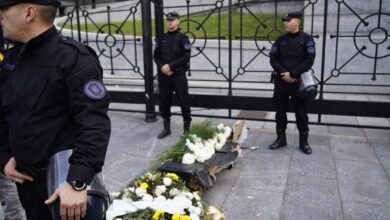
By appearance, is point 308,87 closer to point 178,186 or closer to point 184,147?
point 184,147

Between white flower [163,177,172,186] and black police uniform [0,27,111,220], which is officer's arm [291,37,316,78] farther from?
black police uniform [0,27,111,220]

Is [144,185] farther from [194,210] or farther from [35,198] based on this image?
[35,198]

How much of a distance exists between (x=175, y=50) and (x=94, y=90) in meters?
3.74

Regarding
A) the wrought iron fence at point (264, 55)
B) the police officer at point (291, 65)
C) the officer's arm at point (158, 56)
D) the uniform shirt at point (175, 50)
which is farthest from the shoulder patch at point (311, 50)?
the officer's arm at point (158, 56)

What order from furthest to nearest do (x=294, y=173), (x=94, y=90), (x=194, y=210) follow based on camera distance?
(x=294, y=173) < (x=194, y=210) < (x=94, y=90)

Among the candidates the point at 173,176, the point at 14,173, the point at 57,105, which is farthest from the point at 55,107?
the point at 173,176

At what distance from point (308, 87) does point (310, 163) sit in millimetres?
920

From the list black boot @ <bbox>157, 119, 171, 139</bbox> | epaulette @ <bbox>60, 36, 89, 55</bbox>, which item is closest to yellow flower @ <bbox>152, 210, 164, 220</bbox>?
epaulette @ <bbox>60, 36, 89, 55</bbox>

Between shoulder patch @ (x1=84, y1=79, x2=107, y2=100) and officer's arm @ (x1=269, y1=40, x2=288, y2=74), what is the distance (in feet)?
11.2

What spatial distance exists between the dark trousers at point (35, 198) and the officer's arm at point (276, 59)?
3.50m

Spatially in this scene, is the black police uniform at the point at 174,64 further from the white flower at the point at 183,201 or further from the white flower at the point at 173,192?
the white flower at the point at 183,201

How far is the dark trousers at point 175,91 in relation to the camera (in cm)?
560

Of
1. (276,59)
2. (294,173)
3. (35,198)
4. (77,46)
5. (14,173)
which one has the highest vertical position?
(77,46)

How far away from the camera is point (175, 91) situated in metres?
5.71
